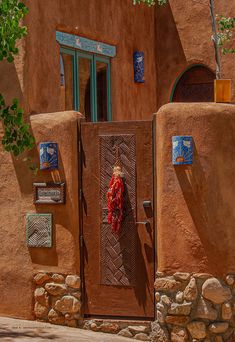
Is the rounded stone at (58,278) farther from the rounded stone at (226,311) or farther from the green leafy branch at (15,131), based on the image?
the rounded stone at (226,311)

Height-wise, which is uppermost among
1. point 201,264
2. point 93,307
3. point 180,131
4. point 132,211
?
point 180,131

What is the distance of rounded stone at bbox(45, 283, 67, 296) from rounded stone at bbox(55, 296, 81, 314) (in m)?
0.08

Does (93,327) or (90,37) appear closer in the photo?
(93,327)

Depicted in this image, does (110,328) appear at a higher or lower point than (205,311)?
lower

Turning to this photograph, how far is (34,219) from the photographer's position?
30.0 ft

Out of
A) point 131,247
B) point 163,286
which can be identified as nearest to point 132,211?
point 131,247

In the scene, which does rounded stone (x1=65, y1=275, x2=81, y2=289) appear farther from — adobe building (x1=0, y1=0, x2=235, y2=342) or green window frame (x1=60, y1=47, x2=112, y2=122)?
green window frame (x1=60, y1=47, x2=112, y2=122)

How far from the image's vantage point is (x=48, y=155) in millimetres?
8891

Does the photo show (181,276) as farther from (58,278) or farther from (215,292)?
(58,278)

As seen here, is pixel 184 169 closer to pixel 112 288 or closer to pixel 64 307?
pixel 112 288

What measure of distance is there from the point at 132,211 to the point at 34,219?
1283 mm

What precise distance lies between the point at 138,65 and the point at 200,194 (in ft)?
18.2

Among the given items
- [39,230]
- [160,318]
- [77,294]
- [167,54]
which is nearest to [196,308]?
[160,318]

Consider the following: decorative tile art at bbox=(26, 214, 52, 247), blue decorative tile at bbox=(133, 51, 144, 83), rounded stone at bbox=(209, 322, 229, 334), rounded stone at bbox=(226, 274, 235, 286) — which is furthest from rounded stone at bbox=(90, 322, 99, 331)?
blue decorative tile at bbox=(133, 51, 144, 83)
